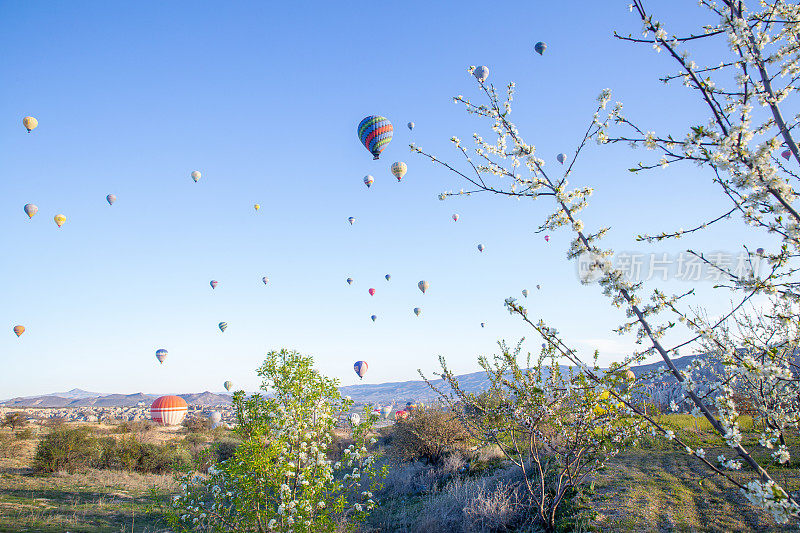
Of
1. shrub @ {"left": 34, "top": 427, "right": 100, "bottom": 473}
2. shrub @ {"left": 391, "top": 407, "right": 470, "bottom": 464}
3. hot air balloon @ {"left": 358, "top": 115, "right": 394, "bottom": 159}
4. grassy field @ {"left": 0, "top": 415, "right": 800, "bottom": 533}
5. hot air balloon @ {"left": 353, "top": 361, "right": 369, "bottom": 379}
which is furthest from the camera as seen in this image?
hot air balloon @ {"left": 353, "top": 361, "right": 369, "bottom": 379}

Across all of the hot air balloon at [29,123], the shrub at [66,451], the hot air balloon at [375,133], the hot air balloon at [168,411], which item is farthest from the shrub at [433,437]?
the hot air balloon at [168,411]

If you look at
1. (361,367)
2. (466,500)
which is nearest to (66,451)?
(466,500)

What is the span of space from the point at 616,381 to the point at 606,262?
1.84m

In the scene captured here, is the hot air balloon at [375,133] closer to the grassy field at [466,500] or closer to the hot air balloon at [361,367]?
the grassy field at [466,500]

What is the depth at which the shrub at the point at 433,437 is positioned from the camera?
15773mm

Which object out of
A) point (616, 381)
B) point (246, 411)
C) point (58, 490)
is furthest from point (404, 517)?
point (58, 490)

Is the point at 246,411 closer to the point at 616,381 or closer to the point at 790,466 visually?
the point at 616,381

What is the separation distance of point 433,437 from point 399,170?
17483 mm

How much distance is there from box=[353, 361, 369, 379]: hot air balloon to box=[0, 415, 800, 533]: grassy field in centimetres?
2830

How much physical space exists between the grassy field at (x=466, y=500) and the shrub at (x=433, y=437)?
783 mm

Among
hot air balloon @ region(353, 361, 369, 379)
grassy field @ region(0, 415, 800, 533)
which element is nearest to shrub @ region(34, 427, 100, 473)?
grassy field @ region(0, 415, 800, 533)

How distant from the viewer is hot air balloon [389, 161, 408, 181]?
89.0 ft

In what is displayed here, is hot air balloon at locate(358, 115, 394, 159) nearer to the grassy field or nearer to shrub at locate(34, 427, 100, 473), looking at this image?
the grassy field

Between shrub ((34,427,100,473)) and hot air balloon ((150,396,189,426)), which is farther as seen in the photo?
hot air balloon ((150,396,189,426))
